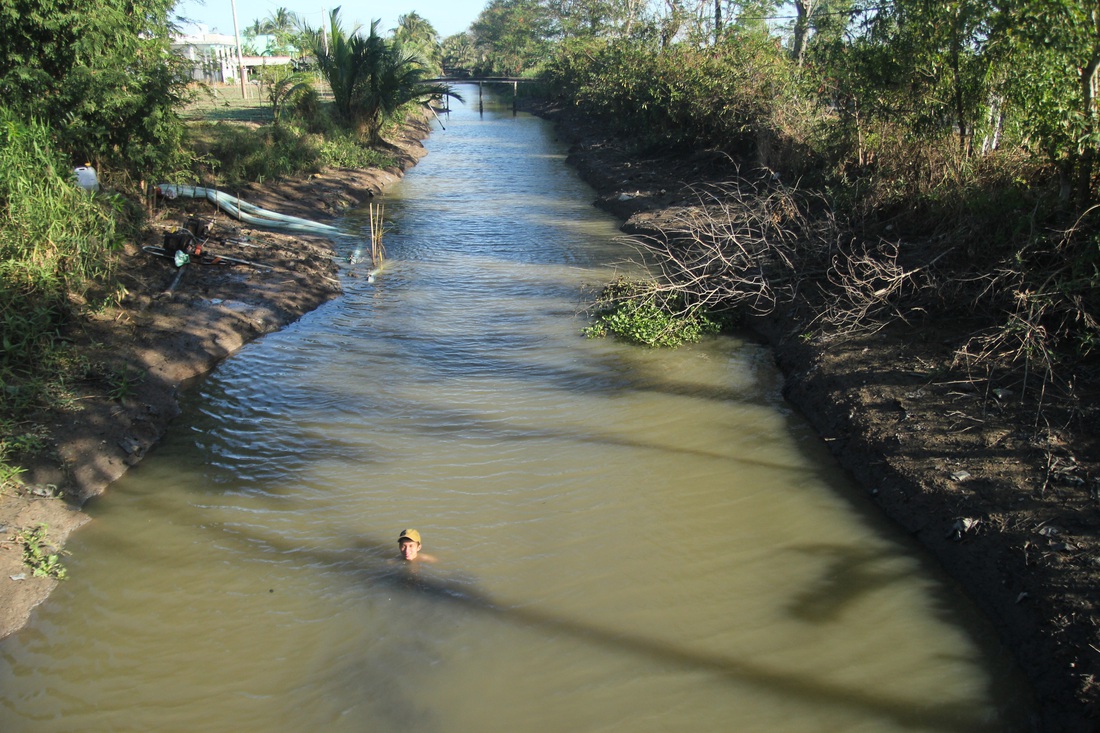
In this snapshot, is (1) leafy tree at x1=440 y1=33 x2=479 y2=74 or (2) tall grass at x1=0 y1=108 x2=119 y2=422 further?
(1) leafy tree at x1=440 y1=33 x2=479 y2=74

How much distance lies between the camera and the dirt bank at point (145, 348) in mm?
5633

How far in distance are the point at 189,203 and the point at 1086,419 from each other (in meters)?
12.5

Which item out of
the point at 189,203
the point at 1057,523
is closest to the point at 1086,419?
the point at 1057,523

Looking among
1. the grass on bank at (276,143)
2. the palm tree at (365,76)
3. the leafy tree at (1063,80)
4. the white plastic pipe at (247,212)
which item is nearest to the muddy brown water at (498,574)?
the leafy tree at (1063,80)

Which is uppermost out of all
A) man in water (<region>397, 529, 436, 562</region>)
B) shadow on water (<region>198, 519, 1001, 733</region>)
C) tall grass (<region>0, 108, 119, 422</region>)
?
tall grass (<region>0, 108, 119, 422</region>)

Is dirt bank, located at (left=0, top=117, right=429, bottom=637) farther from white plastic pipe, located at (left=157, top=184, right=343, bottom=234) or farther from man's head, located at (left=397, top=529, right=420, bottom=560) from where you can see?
man's head, located at (left=397, top=529, right=420, bottom=560)

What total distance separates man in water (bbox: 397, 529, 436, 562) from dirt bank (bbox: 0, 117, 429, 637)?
2.37m

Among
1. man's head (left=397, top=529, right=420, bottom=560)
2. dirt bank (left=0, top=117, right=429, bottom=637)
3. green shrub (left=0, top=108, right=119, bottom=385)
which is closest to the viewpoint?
man's head (left=397, top=529, right=420, bottom=560)

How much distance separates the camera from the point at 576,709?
422 cm

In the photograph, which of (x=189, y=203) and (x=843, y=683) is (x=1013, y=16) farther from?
(x=189, y=203)

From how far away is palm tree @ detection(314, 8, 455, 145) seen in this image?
70.0 feet

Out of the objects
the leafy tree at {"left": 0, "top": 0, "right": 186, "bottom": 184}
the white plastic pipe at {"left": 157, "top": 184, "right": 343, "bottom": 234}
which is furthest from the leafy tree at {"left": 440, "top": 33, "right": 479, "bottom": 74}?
the leafy tree at {"left": 0, "top": 0, "right": 186, "bottom": 184}

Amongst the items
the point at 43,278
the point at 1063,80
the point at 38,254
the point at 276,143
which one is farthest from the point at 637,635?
the point at 276,143

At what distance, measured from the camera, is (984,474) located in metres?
5.63
